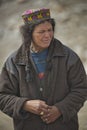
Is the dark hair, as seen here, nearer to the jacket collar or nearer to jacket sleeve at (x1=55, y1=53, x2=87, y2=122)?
the jacket collar

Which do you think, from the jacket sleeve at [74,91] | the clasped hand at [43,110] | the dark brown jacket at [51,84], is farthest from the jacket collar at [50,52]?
the clasped hand at [43,110]

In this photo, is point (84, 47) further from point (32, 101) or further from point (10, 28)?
point (32, 101)

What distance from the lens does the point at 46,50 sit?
10.2 ft

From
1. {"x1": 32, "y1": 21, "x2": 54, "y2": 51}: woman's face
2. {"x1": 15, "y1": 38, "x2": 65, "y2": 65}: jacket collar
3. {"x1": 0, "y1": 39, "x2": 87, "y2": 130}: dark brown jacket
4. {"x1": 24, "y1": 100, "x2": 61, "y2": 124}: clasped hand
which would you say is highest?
{"x1": 32, "y1": 21, "x2": 54, "y2": 51}: woman's face

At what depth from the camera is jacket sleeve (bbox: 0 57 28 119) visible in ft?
10.1

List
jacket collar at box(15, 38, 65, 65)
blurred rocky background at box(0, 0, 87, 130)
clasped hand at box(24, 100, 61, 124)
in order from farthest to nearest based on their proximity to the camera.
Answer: blurred rocky background at box(0, 0, 87, 130) → jacket collar at box(15, 38, 65, 65) → clasped hand at box(24, 100, 61, 124)

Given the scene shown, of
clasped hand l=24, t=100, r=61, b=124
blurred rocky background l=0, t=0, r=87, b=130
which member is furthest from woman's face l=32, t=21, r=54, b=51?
blurred rocky background l=0, t=0, r=87, b=130

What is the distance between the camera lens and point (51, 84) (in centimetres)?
307

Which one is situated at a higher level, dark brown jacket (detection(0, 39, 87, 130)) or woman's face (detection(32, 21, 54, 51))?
woman's face (detection(32, 21, 54, 51))

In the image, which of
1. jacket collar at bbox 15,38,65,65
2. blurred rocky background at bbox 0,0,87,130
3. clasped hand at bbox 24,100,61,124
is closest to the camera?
clasped hand at bbox 24,100,61,124

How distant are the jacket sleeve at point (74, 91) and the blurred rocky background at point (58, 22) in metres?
2.27

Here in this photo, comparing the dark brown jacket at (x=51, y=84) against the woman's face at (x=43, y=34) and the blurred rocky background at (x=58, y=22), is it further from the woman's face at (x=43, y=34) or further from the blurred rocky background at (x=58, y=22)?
the blurred rocky background at (x=58, y=22)

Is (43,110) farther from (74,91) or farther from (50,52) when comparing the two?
(50,52)

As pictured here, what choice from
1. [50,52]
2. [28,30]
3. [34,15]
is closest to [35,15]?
[34,15]
